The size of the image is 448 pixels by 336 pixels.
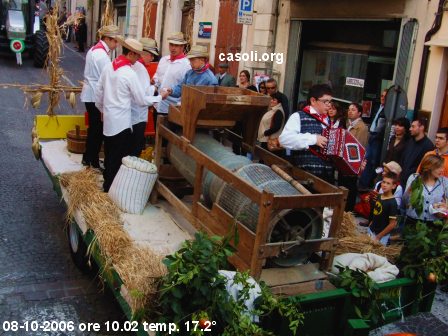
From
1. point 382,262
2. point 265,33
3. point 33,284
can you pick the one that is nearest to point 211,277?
point 382,262

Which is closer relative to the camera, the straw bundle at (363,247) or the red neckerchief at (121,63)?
the straw bundle at (363,247)

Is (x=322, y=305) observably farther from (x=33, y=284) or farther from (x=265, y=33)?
(x=265, y=33)

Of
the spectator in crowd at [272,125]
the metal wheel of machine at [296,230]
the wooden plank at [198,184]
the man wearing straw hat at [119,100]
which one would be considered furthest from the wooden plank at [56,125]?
the metal wheel of machine at [296,230]

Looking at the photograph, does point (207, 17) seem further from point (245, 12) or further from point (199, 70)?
point (199, 70)

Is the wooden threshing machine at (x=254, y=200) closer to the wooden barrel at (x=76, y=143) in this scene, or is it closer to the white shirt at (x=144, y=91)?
the white shirt at (x=144, y=91)

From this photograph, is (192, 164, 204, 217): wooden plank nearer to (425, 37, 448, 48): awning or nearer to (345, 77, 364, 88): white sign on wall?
(425, 37, 448, 48): awning

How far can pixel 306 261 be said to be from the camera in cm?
384

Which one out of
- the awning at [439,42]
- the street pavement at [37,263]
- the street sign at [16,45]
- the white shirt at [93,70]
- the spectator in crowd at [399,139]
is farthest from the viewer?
the street sign at [16,45]

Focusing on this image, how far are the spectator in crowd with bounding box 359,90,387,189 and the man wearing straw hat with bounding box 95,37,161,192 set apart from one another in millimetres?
4402

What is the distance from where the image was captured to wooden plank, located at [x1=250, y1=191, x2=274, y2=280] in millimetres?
3223

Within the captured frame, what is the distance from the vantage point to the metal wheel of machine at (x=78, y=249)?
497cm

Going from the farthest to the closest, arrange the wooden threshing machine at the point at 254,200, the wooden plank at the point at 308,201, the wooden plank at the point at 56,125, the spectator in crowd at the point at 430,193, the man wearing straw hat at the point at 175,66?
1. the man wearing straw hat at the point at 175,66
2. the wooden plank at the point at 56,125
3. the spectator in crowd at the point at 430,193
4. the wooden threshing machine at the point at 254,200
5. the wooden plank at the point at 308,201

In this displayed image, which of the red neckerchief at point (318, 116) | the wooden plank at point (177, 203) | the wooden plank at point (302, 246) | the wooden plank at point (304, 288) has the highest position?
the red neckerchief at point (318, 116)

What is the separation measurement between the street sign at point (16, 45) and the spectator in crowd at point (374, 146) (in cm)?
1450
